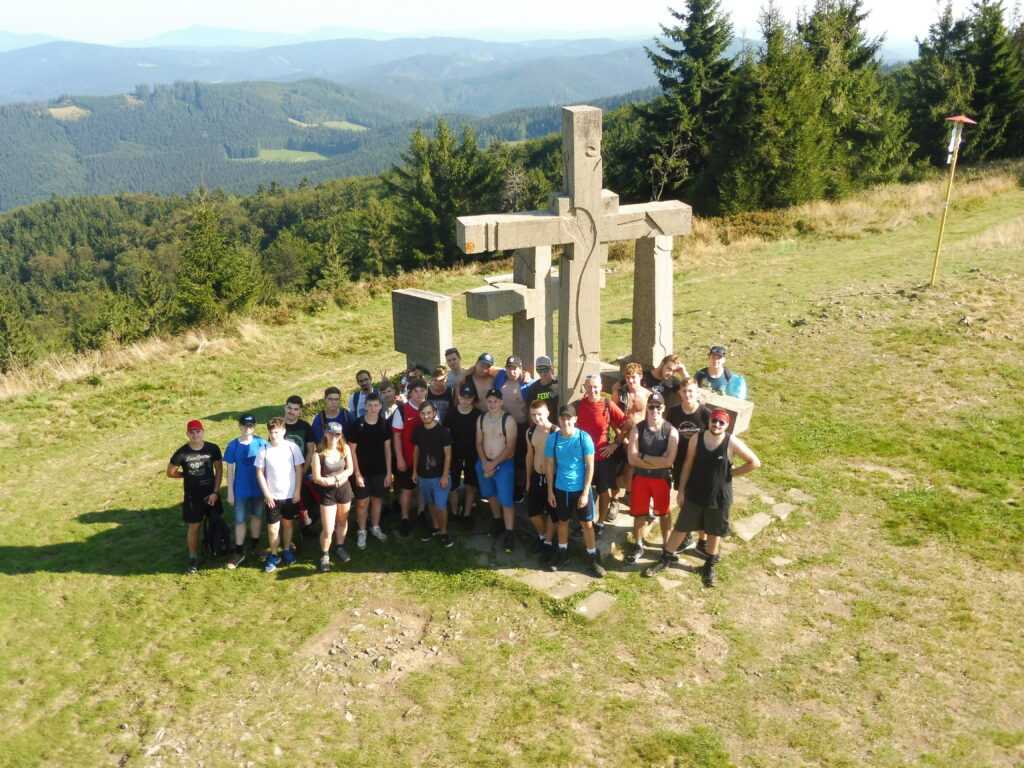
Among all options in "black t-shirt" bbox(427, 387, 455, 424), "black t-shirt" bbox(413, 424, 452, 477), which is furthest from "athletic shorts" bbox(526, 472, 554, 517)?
"black t-shirt" bbox(427, 387, 455, 424)

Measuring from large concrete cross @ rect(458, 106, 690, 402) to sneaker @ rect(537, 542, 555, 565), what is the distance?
4.85 ft

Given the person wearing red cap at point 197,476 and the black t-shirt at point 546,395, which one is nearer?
the person wearing red cap at point 197,476

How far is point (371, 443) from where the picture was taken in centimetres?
777

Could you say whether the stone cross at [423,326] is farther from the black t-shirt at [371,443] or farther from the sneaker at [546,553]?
the sneaker at [546,553]

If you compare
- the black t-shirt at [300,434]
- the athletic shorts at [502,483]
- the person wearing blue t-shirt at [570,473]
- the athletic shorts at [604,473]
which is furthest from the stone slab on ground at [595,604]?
the black t-shirt at [300,434]

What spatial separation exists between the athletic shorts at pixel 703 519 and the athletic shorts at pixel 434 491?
7.39ft

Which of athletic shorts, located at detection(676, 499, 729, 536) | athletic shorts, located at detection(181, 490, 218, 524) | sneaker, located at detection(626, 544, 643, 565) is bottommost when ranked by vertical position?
sneaker, located at detection(626, 544, 643, 565)

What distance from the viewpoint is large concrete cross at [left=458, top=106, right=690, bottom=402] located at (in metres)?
7.14

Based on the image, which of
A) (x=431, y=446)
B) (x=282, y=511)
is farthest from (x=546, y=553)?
(x=282, y=511)

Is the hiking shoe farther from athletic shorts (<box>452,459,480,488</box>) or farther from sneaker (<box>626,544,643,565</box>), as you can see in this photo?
athletic shorts (<box>452,459,480,488</box>)

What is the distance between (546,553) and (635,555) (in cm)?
83

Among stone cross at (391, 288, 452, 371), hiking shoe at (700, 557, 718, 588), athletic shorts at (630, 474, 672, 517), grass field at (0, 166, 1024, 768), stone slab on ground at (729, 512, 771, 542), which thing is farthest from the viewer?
stone cross at (391, 288, 452, 371)

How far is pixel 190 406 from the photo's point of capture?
13.5m

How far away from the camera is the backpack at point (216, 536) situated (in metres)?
7.82
